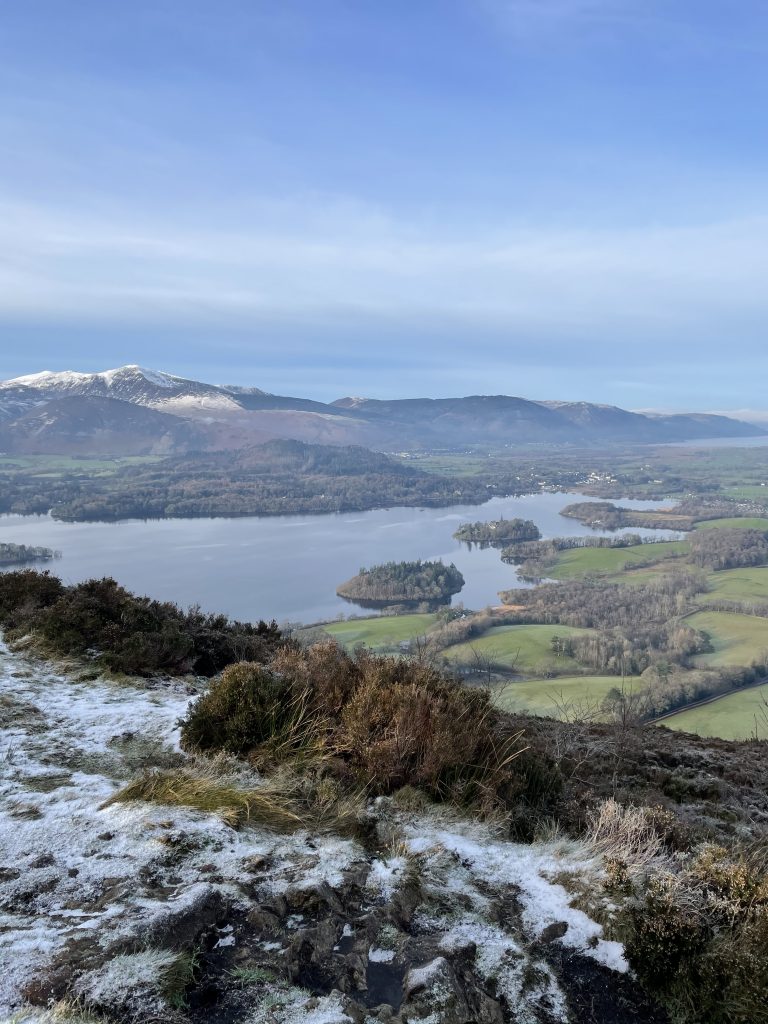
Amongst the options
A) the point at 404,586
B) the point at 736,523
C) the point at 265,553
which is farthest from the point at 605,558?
the point at 265,553

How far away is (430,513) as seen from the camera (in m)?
119

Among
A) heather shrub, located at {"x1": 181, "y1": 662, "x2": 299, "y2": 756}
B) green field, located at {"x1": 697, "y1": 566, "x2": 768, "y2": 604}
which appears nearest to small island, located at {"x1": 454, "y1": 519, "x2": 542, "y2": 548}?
green field, located at {"x1": 697, "y1": 566, "x2": 768, "y2": 604}

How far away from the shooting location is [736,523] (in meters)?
92.1

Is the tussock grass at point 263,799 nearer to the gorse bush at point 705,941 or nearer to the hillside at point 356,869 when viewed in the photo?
the hillside at point 356,869

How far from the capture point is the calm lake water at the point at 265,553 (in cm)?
4997

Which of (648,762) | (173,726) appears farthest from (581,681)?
(173,726)

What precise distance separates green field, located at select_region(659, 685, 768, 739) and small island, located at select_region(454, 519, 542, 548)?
60575 millimetres

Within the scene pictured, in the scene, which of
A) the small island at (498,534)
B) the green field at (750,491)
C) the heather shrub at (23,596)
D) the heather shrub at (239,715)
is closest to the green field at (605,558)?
the small island at (498,534)

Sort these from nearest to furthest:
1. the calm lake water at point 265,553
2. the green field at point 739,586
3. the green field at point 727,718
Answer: the green field at point 727,718
the calm lake water at point 265,553
the green field at point 739,586

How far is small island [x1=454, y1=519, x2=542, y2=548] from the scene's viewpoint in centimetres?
8678

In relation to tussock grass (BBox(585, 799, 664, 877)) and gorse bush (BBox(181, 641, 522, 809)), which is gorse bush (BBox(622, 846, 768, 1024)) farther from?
gorse bush (BBox(181, 641, 522, 809))

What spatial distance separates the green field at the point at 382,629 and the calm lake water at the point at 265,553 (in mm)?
4326

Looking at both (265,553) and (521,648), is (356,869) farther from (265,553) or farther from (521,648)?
(265,553)

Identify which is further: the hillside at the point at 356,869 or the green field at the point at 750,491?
the green field at the point at 750,491
